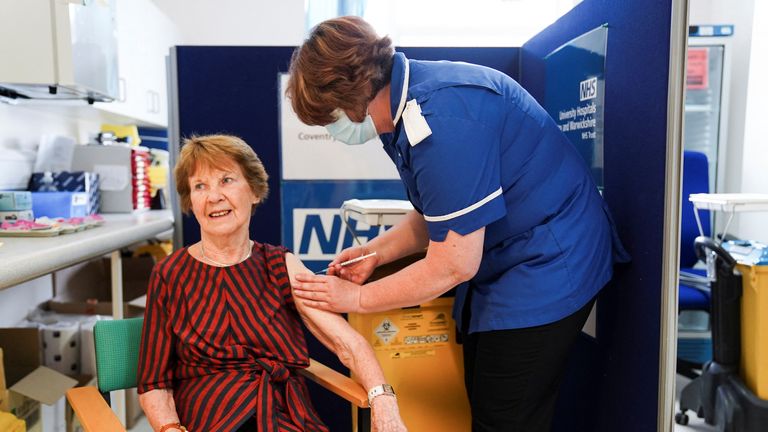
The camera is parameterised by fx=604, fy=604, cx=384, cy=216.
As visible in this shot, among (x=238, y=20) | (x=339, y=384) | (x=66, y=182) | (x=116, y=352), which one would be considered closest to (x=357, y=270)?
(x=339, y=384)

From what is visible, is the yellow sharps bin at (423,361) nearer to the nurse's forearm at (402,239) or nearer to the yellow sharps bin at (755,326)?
the nurse's forearm at (402,239)

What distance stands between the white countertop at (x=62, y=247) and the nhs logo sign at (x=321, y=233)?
0.68 m

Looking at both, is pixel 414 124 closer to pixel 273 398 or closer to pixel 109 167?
pixel 273 398

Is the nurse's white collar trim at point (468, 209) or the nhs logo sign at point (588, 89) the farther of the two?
the nhs logo sign at point (588, 89)

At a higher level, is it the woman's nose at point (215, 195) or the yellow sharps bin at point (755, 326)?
the woman's nose at point (215, 195)

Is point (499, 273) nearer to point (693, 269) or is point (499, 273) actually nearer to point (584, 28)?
point (584, 28)

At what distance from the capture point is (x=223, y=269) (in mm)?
1581

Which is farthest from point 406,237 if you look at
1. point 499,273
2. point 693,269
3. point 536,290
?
point 693,269

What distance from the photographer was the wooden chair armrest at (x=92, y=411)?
1.31m

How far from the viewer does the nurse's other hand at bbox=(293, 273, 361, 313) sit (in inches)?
60.1

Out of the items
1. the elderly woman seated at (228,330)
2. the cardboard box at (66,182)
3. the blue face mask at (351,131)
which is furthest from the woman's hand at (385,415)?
the cardboard box at (66,182)

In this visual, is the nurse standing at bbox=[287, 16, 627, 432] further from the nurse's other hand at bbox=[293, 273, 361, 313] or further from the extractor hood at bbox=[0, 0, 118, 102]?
the extractor hood at bbox=[0, 0, 118, 102]

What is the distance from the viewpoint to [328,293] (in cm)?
153

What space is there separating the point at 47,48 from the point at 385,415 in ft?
6.38
